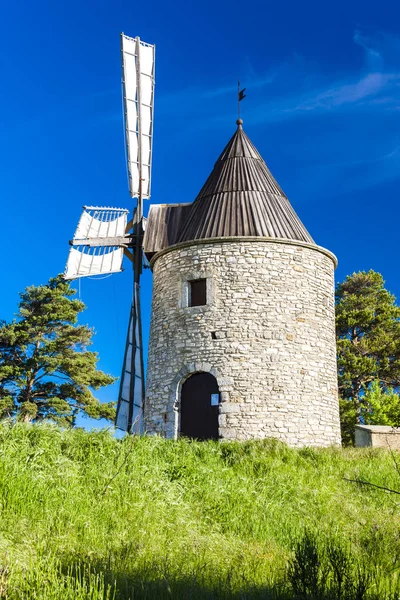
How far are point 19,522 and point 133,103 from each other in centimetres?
1471

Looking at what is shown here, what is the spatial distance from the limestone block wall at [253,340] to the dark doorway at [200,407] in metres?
Answer: 0.19

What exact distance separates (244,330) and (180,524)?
286 inches

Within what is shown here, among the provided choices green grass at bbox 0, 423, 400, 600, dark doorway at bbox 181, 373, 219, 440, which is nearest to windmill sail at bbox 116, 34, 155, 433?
dark doorway at bbox 181, 373, 219, 440

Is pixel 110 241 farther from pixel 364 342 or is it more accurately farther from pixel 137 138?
pixel 364 342

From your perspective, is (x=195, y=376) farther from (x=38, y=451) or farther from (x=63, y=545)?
(x=63, y=545)

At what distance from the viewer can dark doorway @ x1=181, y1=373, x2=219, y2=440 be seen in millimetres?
12875

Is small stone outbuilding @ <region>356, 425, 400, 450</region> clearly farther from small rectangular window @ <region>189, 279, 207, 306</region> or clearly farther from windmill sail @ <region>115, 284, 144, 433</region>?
windmill sail @ <region>115, 284, 144, 433</region>

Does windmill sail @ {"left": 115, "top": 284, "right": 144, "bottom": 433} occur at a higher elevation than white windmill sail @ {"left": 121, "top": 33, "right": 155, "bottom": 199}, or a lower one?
lower

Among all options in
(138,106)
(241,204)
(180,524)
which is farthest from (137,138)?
(180,524)

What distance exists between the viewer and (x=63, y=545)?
15.6ft

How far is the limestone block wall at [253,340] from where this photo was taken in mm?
12641

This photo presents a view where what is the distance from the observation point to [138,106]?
17.9 metres

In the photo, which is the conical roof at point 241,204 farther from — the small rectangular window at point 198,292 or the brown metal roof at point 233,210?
the small rectangular window at point 198,292

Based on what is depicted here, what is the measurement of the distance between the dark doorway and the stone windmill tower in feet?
0.07
